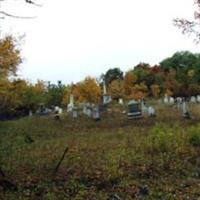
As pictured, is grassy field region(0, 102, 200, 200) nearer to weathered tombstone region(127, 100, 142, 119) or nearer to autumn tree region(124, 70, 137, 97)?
weathered tombstone region(127, 100, 142, 119)

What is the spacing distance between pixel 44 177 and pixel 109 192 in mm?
2197

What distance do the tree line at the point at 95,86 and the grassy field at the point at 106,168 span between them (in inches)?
413

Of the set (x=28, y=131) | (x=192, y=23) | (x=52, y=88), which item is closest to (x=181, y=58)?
(x=52, y=88)

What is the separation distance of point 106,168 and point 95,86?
4294 centimetres

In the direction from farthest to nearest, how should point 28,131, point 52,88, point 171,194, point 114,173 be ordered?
point 52,88 → point 28,131 → point 114,173 → point 171,194

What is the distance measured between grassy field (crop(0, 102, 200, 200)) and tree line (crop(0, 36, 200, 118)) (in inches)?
413

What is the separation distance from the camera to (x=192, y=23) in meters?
20.3

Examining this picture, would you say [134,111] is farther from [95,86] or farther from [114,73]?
[114,73]

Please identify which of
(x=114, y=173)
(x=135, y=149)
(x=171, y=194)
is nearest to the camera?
(x=171, y=194)

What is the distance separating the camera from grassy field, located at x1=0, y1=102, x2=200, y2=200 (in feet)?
44.6

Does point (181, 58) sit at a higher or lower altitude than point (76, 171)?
higher

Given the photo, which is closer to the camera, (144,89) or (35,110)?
(35,110)

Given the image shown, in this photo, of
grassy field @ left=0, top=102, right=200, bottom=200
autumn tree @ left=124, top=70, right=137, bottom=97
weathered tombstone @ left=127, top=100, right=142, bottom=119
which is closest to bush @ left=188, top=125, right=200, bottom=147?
grassy field @ left=0, top=102, right=200, bottom=200

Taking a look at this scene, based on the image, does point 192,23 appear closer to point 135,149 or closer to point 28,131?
point 135,149
